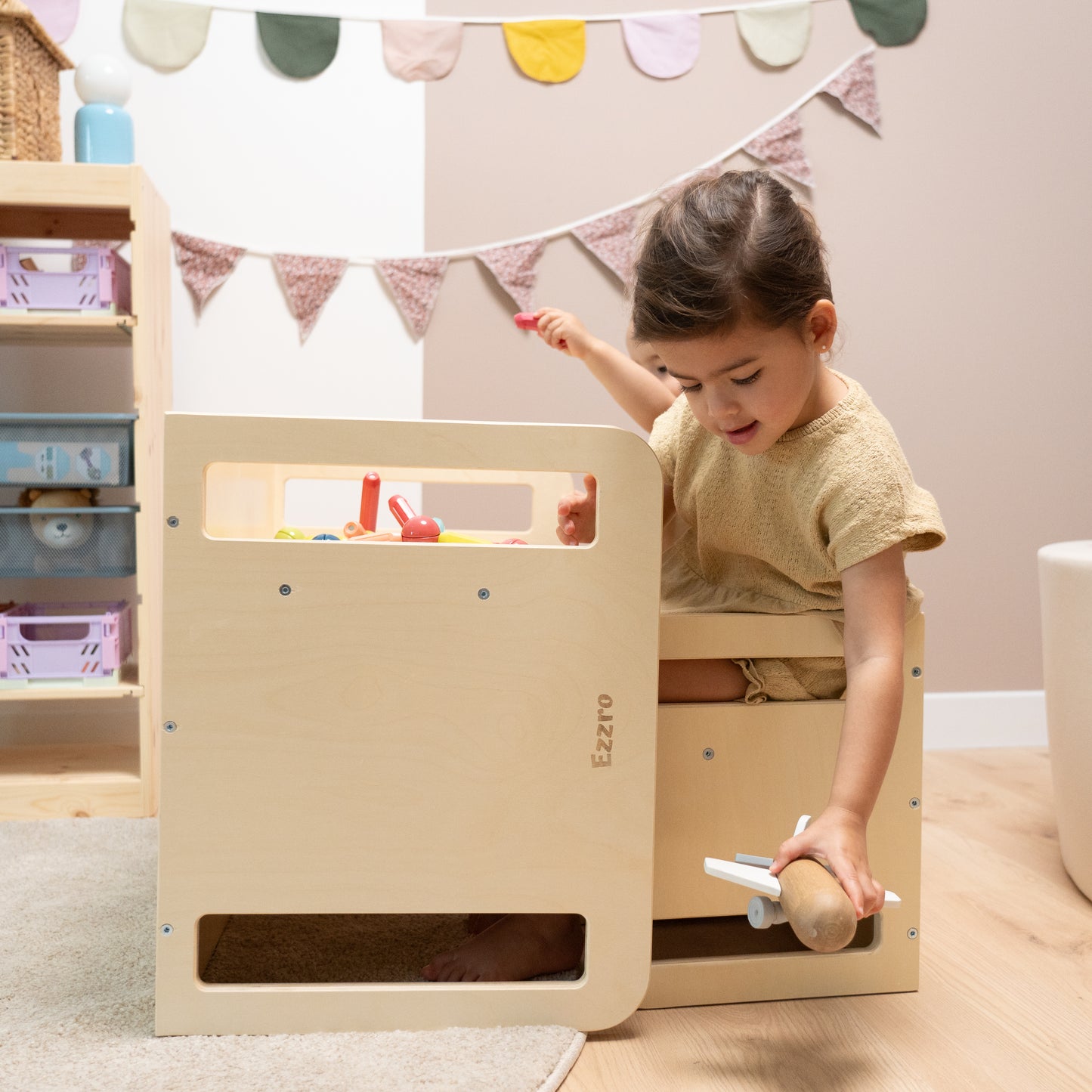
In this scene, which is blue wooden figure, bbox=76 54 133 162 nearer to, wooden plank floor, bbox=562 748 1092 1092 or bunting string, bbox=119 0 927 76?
bunting string, bbox=119 0 927 76

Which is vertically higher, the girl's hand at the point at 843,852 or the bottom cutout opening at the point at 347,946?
the girl's hand at the point at 843,852

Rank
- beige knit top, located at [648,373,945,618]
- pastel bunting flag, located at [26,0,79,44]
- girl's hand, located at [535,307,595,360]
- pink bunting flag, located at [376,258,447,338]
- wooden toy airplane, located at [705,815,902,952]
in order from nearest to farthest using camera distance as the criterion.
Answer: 1. wooden toy airplane, located at [705,815,902,952]
2. beige knit top, located at [648,373,945,618]
3. girl's hand, located at [535,307,595,360]
4. pastel bunting flag, located at [26,0,79,44]
5. pink bunting flag, located at [376,258,447,338]

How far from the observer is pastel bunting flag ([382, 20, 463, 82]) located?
1740mm

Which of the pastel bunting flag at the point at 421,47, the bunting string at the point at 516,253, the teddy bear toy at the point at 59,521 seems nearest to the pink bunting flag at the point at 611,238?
the bunting string at the point at 516,253

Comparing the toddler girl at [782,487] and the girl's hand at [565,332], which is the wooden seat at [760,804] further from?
the girl's hand at [565,332]

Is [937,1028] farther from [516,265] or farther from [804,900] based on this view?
[516,265]

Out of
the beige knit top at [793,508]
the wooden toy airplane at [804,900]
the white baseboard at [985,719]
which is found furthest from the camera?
the white baseboard at [985,719]

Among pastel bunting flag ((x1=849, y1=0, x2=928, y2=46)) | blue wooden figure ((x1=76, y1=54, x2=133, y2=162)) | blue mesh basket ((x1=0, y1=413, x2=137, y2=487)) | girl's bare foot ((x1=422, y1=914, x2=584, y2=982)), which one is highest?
pastel bunting flag ((x1=849, y1=0, x2=928, y2=46))

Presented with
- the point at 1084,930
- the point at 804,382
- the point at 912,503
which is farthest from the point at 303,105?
the point at 1084,930

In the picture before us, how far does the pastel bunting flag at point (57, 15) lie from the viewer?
1663 millimetres

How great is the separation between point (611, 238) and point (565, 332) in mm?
737

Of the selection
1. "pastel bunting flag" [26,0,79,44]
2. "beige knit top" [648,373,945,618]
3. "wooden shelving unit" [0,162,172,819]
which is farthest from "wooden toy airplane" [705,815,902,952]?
"pastel bunting flag" [26,0,79,44]

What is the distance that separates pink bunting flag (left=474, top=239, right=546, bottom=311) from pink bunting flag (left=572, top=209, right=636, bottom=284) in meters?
0.08

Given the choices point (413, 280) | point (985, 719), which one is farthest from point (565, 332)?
point (985, 719)
